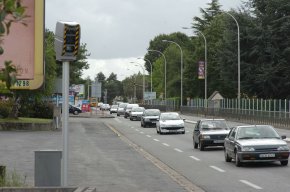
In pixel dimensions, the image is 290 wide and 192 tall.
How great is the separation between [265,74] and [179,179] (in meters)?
53.7

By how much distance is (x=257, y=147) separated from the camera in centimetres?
1838

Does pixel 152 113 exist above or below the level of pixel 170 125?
above

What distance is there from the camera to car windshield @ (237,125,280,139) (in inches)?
770

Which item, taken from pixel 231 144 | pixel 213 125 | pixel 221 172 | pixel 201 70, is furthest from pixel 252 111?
pixel 221 172

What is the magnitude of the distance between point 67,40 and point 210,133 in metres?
17.5

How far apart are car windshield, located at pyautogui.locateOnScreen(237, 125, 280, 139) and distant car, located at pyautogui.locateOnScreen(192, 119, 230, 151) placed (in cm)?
608

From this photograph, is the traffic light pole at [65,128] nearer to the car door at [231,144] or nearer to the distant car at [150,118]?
the car door at [231,144]

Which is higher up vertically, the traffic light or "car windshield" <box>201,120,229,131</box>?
the traffic light

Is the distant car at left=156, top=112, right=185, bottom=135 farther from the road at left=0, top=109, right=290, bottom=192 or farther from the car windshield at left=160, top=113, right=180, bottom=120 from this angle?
the road at left=0, top=109, right=290, bottom=192

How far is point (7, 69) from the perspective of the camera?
A: 4980 millimetres

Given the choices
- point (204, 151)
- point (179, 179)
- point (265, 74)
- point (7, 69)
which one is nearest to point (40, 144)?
point (204, 151)

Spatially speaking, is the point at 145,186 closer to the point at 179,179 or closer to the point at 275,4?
the point at 179,179

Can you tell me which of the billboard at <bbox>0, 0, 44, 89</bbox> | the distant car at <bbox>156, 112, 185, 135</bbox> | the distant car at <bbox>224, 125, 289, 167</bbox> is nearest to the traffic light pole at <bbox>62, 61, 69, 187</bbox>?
the billboard at <bbox>0, 0, 44, 89</bbox>

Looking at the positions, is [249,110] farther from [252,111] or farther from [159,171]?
[159,171]
